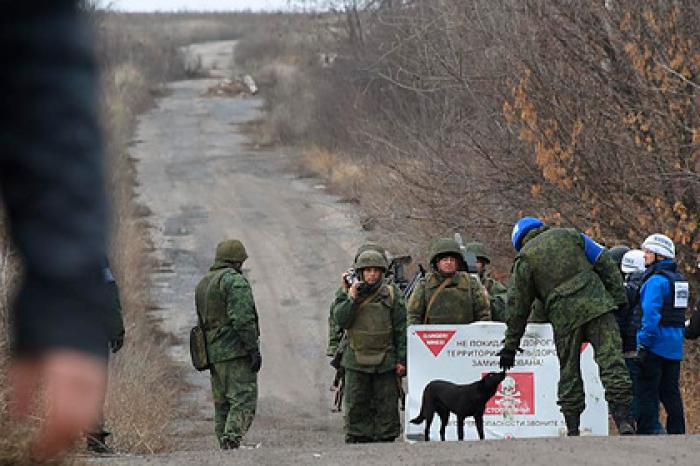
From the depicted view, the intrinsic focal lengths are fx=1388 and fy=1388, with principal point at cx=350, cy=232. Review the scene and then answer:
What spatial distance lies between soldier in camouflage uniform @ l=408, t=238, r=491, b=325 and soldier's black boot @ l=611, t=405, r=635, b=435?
157 centimetres

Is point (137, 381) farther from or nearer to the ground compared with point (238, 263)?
nearer to the ground

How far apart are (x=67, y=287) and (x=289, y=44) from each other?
60.7 metres

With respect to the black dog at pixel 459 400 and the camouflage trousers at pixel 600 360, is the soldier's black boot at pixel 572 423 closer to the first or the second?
the camouflage trousers at pixel 600 360

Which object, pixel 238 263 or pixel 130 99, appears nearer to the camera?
pixel 238 263

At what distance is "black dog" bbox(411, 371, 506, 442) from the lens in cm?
1018

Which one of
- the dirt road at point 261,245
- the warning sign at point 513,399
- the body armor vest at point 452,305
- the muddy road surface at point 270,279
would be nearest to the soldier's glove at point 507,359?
the warning sign at point 513,399

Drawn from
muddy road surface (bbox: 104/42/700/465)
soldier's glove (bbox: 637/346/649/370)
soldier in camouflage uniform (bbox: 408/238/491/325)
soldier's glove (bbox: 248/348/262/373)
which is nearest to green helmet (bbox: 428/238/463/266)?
soldier in camouflage uniform (bbox: 408/238/491/325)

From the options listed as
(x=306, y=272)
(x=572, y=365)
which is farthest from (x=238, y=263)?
(x=306, y=272)

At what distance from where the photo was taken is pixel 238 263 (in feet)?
37.7

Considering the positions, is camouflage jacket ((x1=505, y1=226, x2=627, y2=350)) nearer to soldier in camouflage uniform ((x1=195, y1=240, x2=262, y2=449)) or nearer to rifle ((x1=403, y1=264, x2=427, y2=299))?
rifle ((x1=403, y1=264, x2=427, y2=299))

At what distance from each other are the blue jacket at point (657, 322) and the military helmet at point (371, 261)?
1936 millimetres

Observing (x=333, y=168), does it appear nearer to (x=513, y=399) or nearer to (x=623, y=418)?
(x=513, y=399)

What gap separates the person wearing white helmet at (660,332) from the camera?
33.4 feet

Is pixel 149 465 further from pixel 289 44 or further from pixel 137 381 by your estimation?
pixel 289 44
